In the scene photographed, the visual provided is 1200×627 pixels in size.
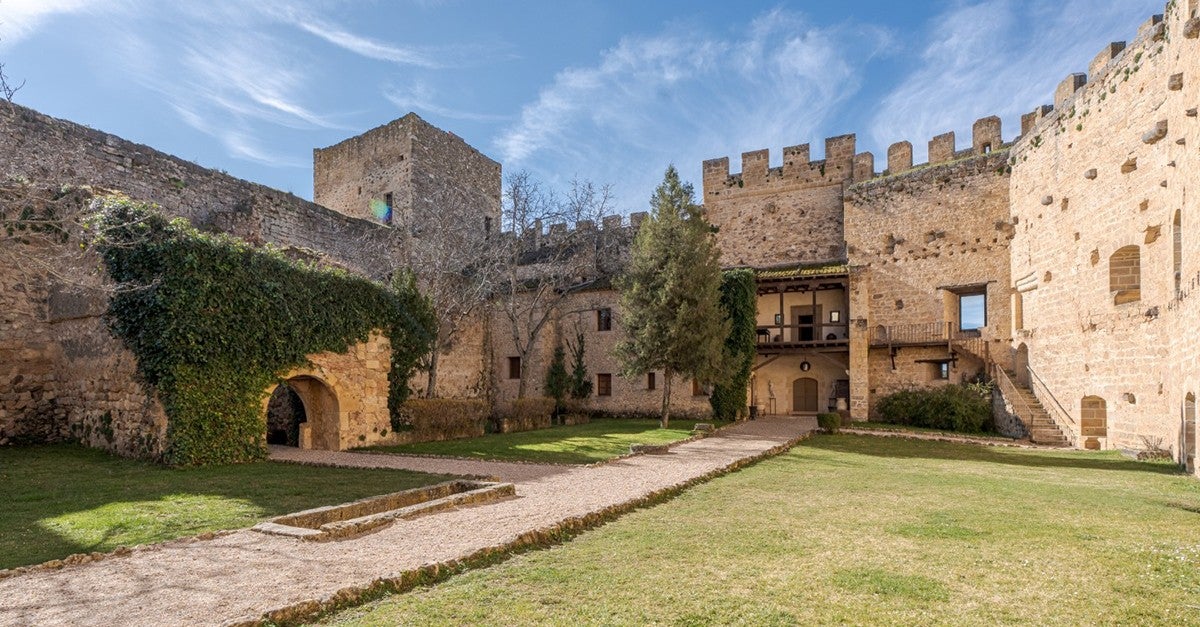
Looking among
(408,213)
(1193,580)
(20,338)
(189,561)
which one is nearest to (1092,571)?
(1193,580)

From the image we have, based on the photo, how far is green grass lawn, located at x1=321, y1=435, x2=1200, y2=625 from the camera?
4.01 m

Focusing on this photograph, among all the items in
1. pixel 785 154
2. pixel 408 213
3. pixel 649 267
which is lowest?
pixel 649 267

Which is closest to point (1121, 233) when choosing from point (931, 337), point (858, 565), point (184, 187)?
point (931, 337)

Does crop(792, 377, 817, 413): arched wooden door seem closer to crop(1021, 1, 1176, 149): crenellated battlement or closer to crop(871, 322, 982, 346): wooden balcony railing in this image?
crop(871, 322, 982, 346): wooden balcony railing

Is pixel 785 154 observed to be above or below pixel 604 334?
above

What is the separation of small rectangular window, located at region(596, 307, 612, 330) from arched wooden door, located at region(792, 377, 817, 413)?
25.9 feet

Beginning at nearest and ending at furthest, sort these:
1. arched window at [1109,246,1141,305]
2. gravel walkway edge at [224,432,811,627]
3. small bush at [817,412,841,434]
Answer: gravel walkway edge at [224,432,811,627] < arched window at [1109,246,1141,305] < small bush at [817,412,841,434]

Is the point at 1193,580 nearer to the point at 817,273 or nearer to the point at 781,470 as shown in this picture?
the point at 781,470

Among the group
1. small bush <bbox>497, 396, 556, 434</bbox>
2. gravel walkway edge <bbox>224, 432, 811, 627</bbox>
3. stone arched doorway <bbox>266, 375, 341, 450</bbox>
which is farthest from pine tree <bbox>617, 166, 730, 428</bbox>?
gravel walkway edge <bbox>224, 432, 811, 627</bbox>

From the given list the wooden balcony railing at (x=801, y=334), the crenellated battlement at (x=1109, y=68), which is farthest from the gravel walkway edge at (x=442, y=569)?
the wooden balcony railing at (x=801, y=334)

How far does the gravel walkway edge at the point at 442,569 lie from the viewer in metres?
3.88

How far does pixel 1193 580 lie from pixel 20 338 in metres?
18.2

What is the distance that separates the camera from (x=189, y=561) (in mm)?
5070

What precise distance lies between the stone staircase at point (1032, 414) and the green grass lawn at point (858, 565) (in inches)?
369
